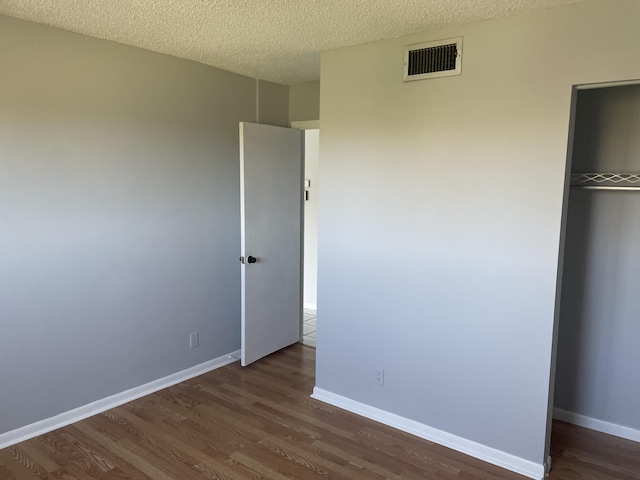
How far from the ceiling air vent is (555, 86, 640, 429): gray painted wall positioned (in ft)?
2.91

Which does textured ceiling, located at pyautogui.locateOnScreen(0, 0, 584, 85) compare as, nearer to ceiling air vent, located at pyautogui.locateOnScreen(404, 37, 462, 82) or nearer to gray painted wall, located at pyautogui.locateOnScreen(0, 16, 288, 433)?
ceiling air vent, located at pyautogui.locateOnScreen(404, 37, 462, 82)

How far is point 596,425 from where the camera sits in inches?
116

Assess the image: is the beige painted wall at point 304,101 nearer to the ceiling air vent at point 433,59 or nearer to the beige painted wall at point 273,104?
the beige painted wall at point 273,104

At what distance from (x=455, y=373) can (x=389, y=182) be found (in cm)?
121

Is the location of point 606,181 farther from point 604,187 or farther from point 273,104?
point 273,104

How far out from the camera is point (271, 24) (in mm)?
2586

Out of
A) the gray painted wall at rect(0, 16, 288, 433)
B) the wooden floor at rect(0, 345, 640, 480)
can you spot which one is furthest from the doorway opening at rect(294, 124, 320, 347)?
the wooden floor at rect(0, 345, 640, 480)

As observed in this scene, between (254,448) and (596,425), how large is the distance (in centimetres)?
216

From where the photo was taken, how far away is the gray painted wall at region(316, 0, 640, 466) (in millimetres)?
2312

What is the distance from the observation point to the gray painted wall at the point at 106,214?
2658 mm

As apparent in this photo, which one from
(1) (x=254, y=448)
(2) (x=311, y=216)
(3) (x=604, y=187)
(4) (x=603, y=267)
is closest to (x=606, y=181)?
(3) (x=604, y=187)

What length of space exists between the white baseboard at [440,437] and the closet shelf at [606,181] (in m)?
1.59

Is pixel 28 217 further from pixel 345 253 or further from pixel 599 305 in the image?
pixel 599 305

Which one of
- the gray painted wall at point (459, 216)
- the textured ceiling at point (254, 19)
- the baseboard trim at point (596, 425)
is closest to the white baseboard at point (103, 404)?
the gray painted wall at point (459, 216)
